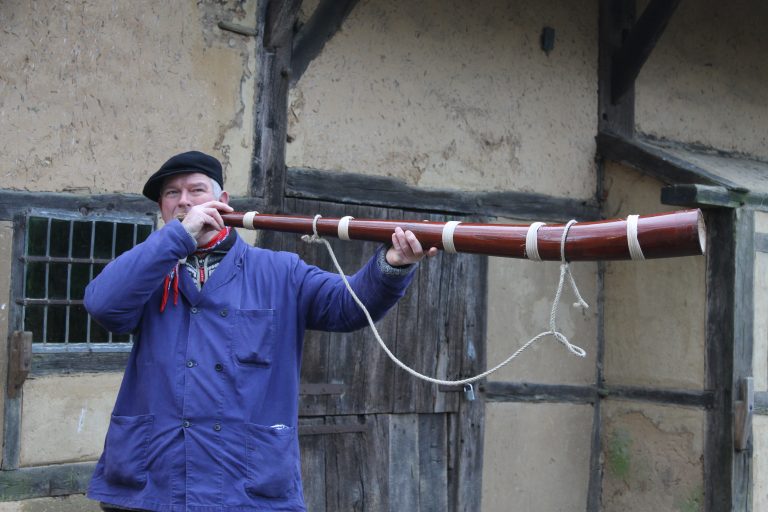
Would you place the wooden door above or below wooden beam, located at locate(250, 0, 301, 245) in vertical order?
below

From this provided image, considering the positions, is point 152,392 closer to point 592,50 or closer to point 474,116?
point 474,116

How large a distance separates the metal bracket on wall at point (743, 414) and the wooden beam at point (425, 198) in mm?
1370

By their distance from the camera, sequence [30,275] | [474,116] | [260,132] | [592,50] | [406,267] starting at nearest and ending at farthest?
[406,267] < [30,275] < [260,132] < [474,116] < [592,50]

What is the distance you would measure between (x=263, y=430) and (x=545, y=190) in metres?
3.61

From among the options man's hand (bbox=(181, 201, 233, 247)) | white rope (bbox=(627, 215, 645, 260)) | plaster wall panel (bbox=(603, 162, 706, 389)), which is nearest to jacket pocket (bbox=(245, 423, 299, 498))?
man's hand (bbox=(181, 201, 233, 247))

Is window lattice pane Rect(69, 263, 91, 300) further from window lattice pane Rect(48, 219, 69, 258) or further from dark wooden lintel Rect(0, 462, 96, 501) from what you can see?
dark wooden lintel Rect(0, 462, 96, 501)

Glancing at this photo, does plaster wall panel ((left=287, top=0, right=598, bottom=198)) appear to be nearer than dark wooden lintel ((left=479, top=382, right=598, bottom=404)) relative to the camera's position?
Yes

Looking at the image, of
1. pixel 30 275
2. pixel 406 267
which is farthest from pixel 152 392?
pixel 30 275

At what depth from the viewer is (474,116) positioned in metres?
6.19

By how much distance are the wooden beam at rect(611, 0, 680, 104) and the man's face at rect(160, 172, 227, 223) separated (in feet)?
12.3

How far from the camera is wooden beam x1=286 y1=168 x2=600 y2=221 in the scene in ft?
18.1

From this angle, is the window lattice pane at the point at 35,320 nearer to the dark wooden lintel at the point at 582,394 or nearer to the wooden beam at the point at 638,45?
the dark wooden lintel at the point at 582,394

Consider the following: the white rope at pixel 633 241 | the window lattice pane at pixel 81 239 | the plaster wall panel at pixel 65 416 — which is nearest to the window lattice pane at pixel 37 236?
the window lattice pane at pixel 81 239

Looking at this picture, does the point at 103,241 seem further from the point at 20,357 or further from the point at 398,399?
the point at 398,399
